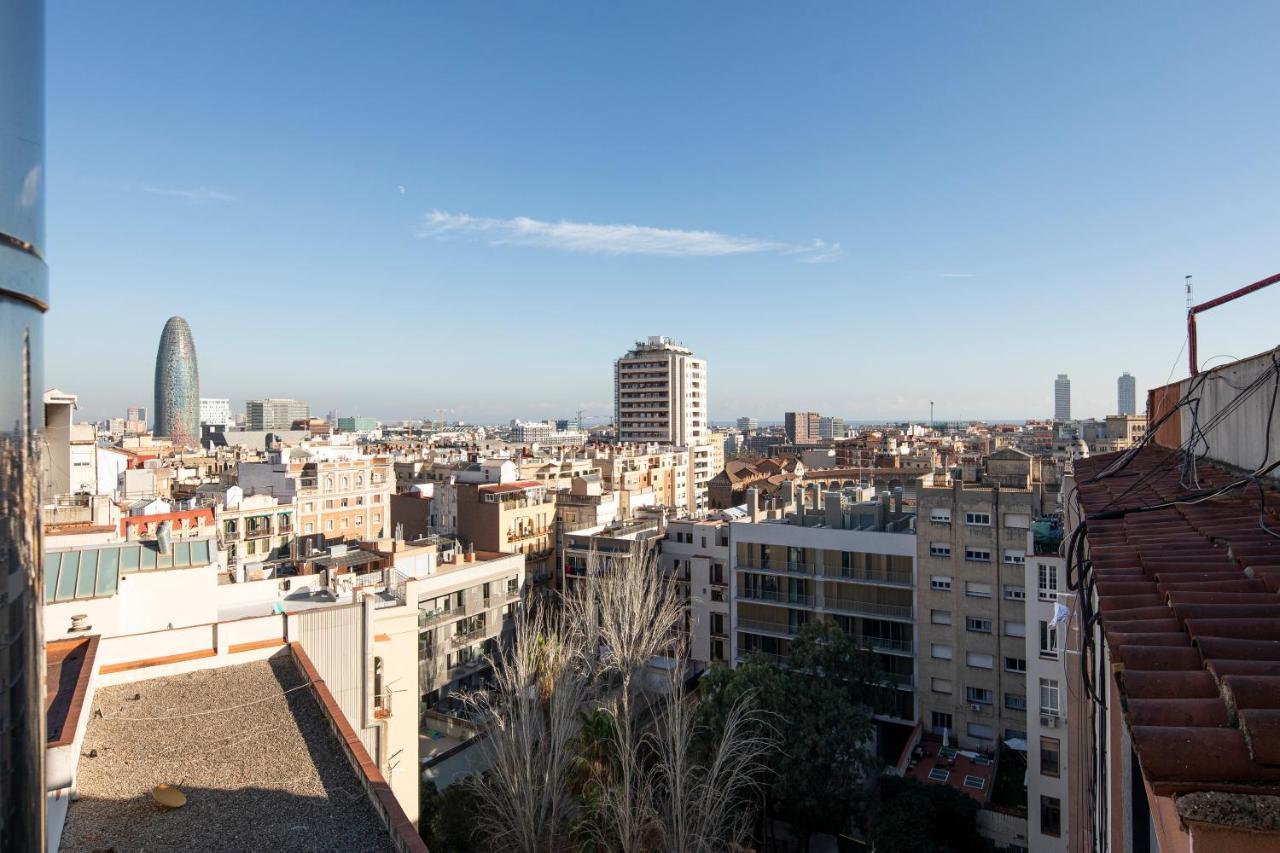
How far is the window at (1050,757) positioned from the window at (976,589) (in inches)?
265

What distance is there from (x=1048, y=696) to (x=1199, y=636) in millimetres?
18351

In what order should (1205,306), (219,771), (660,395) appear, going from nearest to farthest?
(1205,306)
(219,771)
(660,395)

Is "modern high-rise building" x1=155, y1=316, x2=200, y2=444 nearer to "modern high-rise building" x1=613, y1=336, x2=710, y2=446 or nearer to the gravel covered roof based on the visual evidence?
"modern high-rise building" x1=613, y1=336, x2=710, y2=446

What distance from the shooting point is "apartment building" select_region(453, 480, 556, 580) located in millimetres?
35750

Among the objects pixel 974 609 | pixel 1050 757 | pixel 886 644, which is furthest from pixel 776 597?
pixel 1050 757

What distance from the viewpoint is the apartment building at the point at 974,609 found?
22.5m

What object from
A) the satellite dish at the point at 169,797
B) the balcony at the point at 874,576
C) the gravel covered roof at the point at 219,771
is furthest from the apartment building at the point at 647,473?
the satellite dish at the point at 169,797

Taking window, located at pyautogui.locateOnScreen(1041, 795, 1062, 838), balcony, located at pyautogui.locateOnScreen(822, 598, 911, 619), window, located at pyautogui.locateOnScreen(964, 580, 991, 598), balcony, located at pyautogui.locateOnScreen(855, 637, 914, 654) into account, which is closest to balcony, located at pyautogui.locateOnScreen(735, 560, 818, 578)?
balcony, located at pyautogui.locateOnScreen(822, 598, 911, 619)

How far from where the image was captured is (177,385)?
157 m

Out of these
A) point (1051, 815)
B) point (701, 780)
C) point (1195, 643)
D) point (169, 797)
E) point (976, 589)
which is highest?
point (1195, 643)

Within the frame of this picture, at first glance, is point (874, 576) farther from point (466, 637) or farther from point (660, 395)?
point (660, 395)

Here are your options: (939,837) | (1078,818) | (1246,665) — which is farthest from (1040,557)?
(1246,665)

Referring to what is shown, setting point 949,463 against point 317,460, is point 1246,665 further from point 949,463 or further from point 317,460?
point 949,463

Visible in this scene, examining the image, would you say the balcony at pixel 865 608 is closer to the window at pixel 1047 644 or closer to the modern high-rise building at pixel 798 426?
the window at pixel 1047 644
